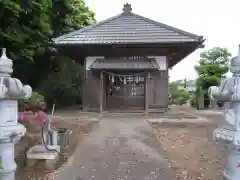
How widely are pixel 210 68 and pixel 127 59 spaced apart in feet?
30.6

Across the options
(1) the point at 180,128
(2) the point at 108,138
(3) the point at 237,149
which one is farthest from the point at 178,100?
(3) the point at 237,149

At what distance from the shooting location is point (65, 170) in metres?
4.40

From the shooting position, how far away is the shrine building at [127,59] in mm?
11211

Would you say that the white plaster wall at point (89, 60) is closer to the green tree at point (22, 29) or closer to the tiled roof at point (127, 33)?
the tiled roof at point (127, 33)

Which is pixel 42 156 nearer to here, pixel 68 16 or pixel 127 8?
pixel 127 8

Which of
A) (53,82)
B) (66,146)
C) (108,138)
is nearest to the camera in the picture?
(66,146)

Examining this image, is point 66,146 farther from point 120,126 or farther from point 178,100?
point 178,100

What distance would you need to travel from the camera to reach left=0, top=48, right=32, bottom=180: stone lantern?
105 inches

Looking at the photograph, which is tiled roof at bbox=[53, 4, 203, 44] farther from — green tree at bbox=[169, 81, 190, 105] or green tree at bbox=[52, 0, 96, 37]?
green tree at bbox=[169, 81, 190, 105]

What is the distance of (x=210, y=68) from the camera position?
60.0ft

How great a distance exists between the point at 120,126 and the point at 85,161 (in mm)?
3305

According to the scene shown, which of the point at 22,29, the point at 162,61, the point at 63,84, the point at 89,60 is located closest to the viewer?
the point at 22,29

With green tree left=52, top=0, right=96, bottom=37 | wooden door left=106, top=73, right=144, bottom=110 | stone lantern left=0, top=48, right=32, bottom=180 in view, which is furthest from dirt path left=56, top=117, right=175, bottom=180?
green tree left=52, top=0, right=96, bottom=37

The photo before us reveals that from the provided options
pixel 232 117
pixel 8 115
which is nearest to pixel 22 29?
pixel 8 115
